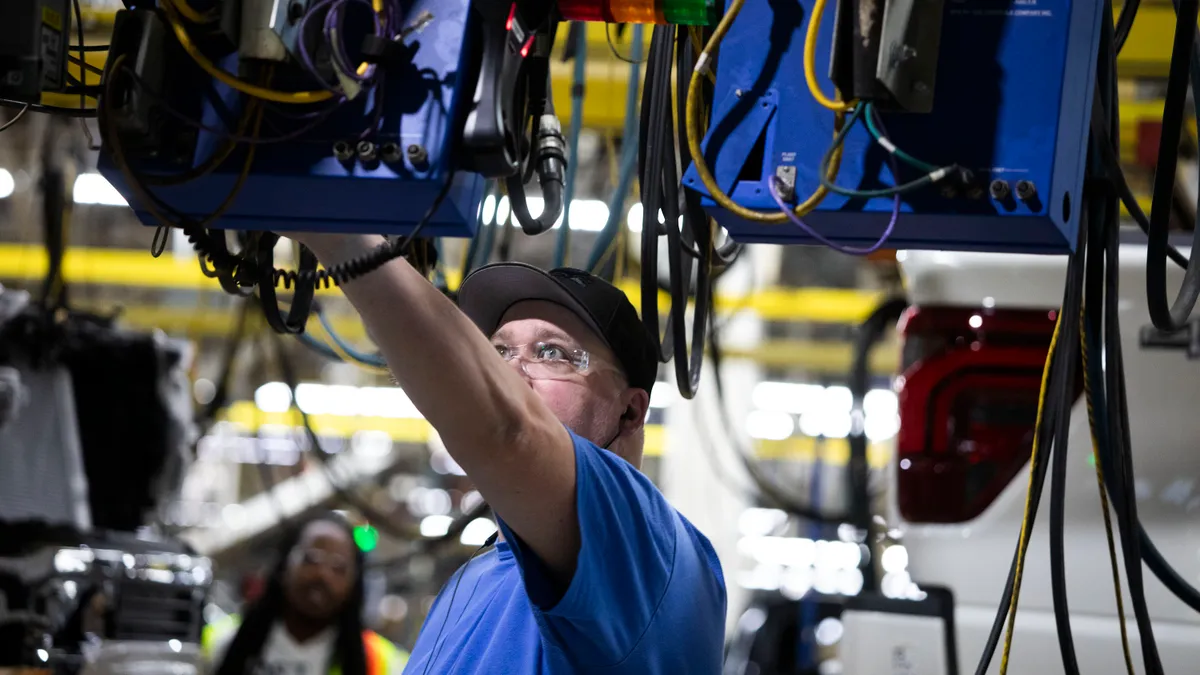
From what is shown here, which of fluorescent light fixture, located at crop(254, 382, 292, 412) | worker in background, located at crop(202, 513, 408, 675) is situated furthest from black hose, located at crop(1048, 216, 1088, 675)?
fluorescent light fixture, located at crop(254, 382, 292, 412)

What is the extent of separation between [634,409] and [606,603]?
0.72 meters

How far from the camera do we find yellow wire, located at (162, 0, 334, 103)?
5.38 ft

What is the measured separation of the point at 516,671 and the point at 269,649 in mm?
3988

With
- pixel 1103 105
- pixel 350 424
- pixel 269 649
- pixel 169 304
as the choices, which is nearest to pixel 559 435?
pixel 1103 105

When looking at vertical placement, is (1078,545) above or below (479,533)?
above

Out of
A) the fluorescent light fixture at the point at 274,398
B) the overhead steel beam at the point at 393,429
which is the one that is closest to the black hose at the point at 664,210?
the overhead steel beam at the point at 393,429

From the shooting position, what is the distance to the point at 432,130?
5.41ft

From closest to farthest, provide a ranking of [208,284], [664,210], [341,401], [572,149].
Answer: [664,210] → [572,149] → [208,284] → [341,401]

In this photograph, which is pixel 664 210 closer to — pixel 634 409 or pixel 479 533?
pixel 634 409

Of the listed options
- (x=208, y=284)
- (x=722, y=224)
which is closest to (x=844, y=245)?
(x=722, y=224)

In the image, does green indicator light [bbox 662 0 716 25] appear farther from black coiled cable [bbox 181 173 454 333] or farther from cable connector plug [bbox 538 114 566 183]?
black coiled cable [bbox 181 173 454 333]

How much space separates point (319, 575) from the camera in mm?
6031

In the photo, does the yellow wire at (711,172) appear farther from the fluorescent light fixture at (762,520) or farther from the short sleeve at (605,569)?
the fluorescent light fixture at (762,520)

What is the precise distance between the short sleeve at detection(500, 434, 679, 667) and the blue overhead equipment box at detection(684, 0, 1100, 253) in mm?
454
